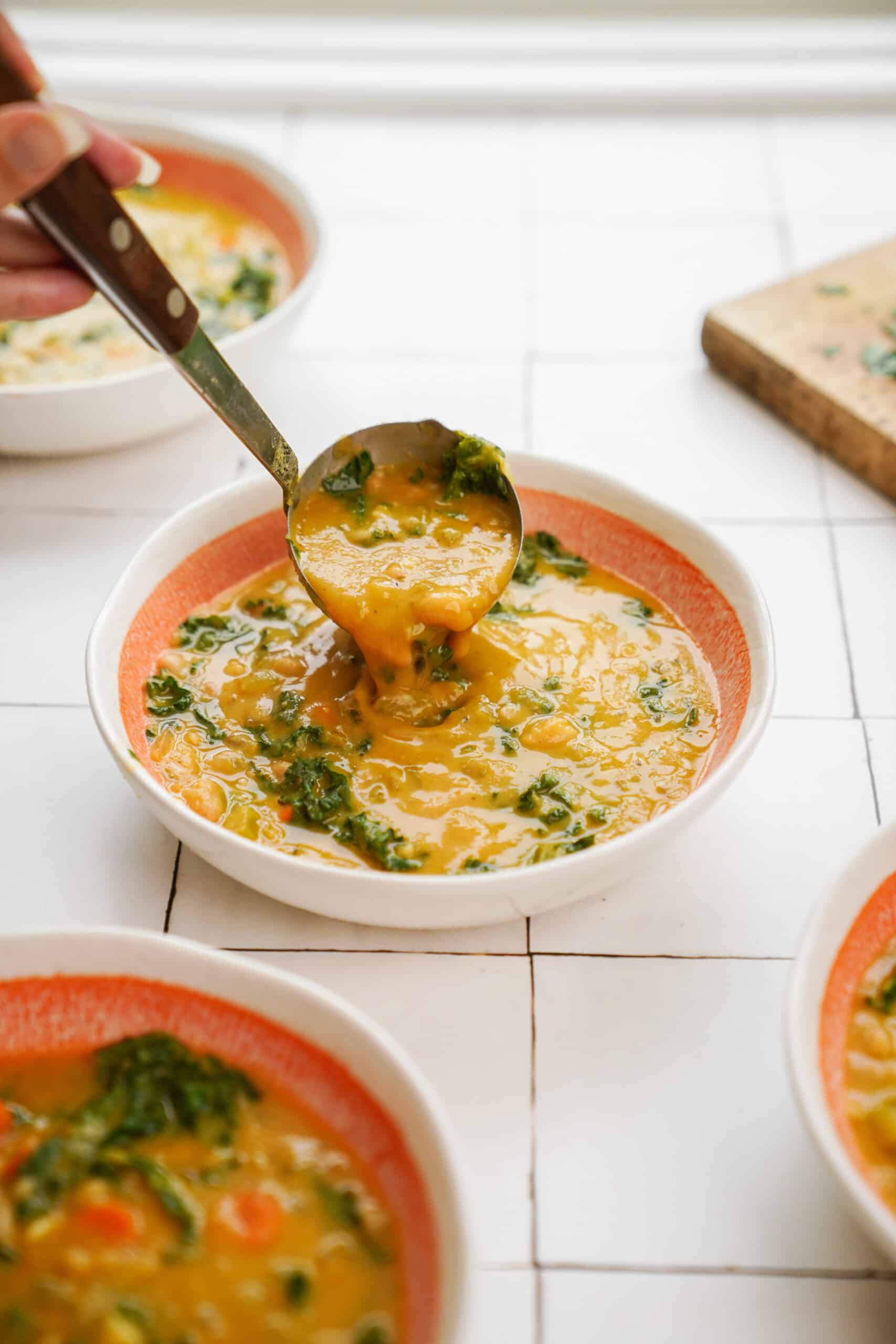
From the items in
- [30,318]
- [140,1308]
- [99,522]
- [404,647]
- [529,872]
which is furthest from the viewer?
[99,522]

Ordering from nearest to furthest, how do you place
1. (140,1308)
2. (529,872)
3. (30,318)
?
(140,1308) < (529,872) < (30,318)

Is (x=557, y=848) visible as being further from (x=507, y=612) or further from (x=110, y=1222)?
(x=110, y=1222)

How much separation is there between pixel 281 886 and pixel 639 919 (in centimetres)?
65

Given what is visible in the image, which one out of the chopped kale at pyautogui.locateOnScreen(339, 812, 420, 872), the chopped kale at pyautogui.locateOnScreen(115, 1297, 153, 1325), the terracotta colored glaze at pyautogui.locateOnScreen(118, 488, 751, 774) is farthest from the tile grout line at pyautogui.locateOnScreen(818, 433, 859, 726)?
the chopped kale at pyautogui.locateOnScreen(115, 1297, 153, 1325)

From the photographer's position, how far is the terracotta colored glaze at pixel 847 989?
1.78 meters

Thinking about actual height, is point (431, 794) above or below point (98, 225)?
below

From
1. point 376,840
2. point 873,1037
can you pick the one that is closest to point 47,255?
point 376,840

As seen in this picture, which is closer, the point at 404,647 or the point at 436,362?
the point at 404,647

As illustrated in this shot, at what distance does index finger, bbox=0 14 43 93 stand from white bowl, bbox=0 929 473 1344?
1361 mm

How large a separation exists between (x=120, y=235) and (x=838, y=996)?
1597 mm

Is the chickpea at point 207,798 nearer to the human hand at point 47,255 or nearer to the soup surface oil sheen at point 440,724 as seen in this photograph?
the soup surface oil sheen at point 440,724

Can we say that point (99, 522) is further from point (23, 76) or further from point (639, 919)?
point (639, 919)

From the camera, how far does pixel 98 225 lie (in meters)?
2.04

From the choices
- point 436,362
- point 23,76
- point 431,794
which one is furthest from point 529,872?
point 436,362
